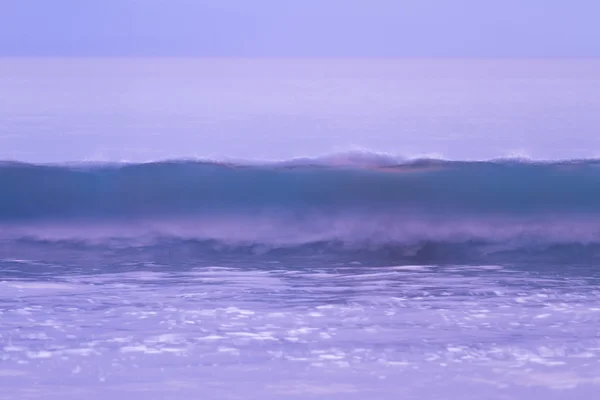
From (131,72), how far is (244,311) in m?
21.1

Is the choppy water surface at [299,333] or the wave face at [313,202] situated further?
the wave face at [313,202]

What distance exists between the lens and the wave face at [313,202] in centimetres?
406

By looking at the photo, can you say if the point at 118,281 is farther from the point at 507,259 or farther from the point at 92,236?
the point at 507,259

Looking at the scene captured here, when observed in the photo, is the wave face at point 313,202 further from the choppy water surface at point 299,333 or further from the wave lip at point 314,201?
the choppy water surface at point 299,333

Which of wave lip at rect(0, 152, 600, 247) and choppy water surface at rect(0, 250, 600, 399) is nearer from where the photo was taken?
choppy water surface at rect(0, 250, 600, 399)

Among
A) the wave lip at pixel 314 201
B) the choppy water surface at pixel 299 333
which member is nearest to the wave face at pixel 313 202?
the wave lip at pixel 314 201

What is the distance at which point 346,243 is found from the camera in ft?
12.5

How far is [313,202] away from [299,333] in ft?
7.41

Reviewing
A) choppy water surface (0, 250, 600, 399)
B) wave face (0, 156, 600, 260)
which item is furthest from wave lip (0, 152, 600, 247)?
choppy water surface (0, 250, 600, 399)

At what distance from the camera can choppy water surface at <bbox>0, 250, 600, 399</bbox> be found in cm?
199

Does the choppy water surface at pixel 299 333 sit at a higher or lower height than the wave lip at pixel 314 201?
lower

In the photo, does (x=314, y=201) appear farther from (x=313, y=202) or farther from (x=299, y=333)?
(x=299, y=333)

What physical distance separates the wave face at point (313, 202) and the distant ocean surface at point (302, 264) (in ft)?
0.04

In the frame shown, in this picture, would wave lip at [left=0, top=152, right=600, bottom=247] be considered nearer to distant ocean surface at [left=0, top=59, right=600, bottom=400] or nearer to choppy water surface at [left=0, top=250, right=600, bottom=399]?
distant ocean surface at [left=0, top=59, right=600, bottom=400]
